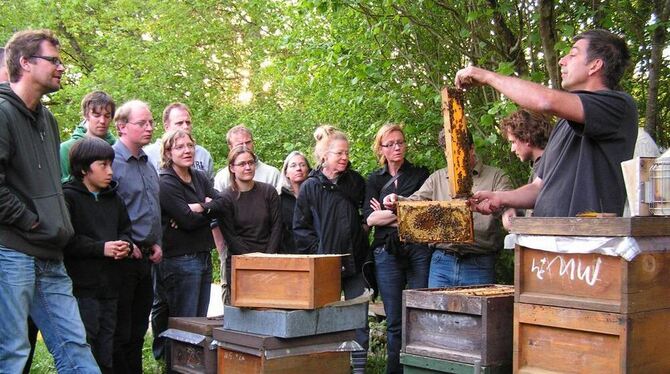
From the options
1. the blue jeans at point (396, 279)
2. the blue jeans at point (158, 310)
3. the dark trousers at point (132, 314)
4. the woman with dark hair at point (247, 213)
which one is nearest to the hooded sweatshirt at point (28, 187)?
the dark trousers at point (132, 314)

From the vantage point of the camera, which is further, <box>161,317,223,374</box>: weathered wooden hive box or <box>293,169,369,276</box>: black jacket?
<box>293,169,369,276</box>: black jacket

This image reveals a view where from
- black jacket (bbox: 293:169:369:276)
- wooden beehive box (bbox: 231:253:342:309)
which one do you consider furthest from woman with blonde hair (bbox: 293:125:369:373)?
wooden beehive box (bbox: 231:253:342:309)

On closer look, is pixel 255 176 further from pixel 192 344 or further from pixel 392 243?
pixel 192 344

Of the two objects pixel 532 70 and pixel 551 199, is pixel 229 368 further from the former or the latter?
pixel 532 70

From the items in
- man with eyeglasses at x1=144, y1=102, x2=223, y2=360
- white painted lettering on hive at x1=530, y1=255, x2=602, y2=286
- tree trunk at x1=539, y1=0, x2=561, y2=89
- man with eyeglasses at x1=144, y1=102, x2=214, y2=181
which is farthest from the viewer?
man with eyeglasses at x1=144, y1=102, x2=214, y2=181

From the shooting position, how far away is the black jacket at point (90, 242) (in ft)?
16.9

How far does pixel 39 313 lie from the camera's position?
175 inches

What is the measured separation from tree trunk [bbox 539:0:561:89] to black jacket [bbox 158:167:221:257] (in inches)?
123

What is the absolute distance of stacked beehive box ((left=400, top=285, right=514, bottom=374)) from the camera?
13.2ft

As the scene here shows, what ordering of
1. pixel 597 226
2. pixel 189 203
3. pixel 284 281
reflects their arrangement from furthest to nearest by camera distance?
pixel 189 203 → pixel 284 281 → pixel 597 226

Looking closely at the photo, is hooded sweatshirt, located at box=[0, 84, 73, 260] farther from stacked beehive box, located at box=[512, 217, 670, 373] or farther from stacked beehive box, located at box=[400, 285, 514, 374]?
stacked beehive box, located at box=[512, 217, 670, 373]

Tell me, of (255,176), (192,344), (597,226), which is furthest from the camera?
(255,176)

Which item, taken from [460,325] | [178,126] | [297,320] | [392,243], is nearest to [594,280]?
[460,325]

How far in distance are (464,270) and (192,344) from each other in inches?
89.0
